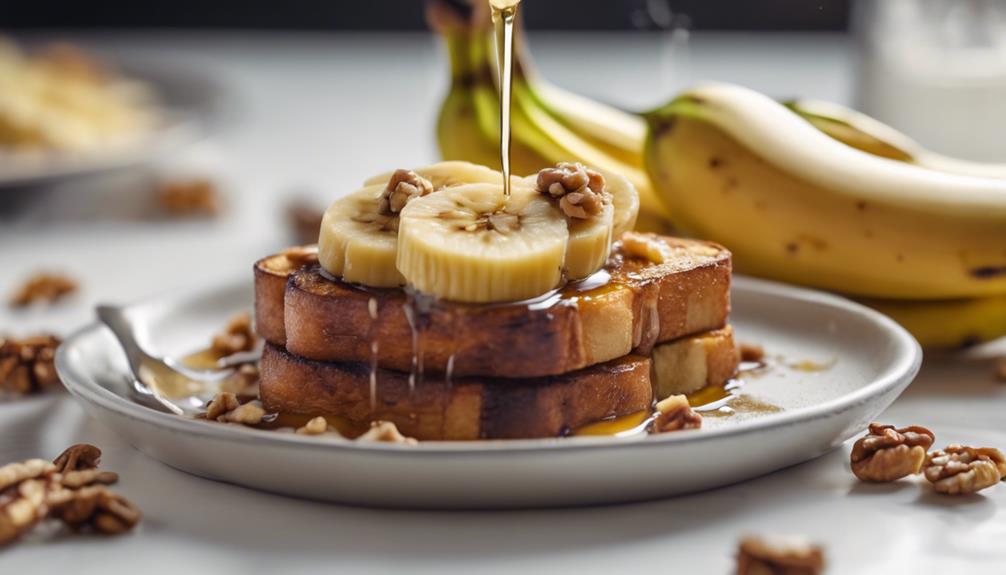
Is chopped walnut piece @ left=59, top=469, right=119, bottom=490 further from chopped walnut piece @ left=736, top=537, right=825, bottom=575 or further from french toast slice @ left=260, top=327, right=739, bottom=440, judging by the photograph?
chopped walnut piece @ left=736, top=537, right=825, bottom=575

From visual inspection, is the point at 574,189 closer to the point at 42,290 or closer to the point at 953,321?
the point at 953,321

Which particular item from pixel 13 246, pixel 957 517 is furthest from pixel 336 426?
pixel 13 246

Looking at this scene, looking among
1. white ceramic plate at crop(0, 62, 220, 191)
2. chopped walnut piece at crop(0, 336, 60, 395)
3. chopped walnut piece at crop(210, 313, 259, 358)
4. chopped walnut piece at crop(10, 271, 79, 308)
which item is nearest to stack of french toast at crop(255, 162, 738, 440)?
chopped walnut piece at crop(210, 313, 259, 358)

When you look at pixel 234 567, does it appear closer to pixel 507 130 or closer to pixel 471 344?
pixel 471 344

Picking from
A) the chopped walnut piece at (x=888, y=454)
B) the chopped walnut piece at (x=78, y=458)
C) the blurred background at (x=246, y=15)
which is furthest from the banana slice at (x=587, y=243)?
the blurred background at (x=246, y=15)

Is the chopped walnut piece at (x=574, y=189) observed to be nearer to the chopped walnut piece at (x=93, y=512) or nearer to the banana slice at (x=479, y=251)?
the banana slice at (x=479, y=251)
